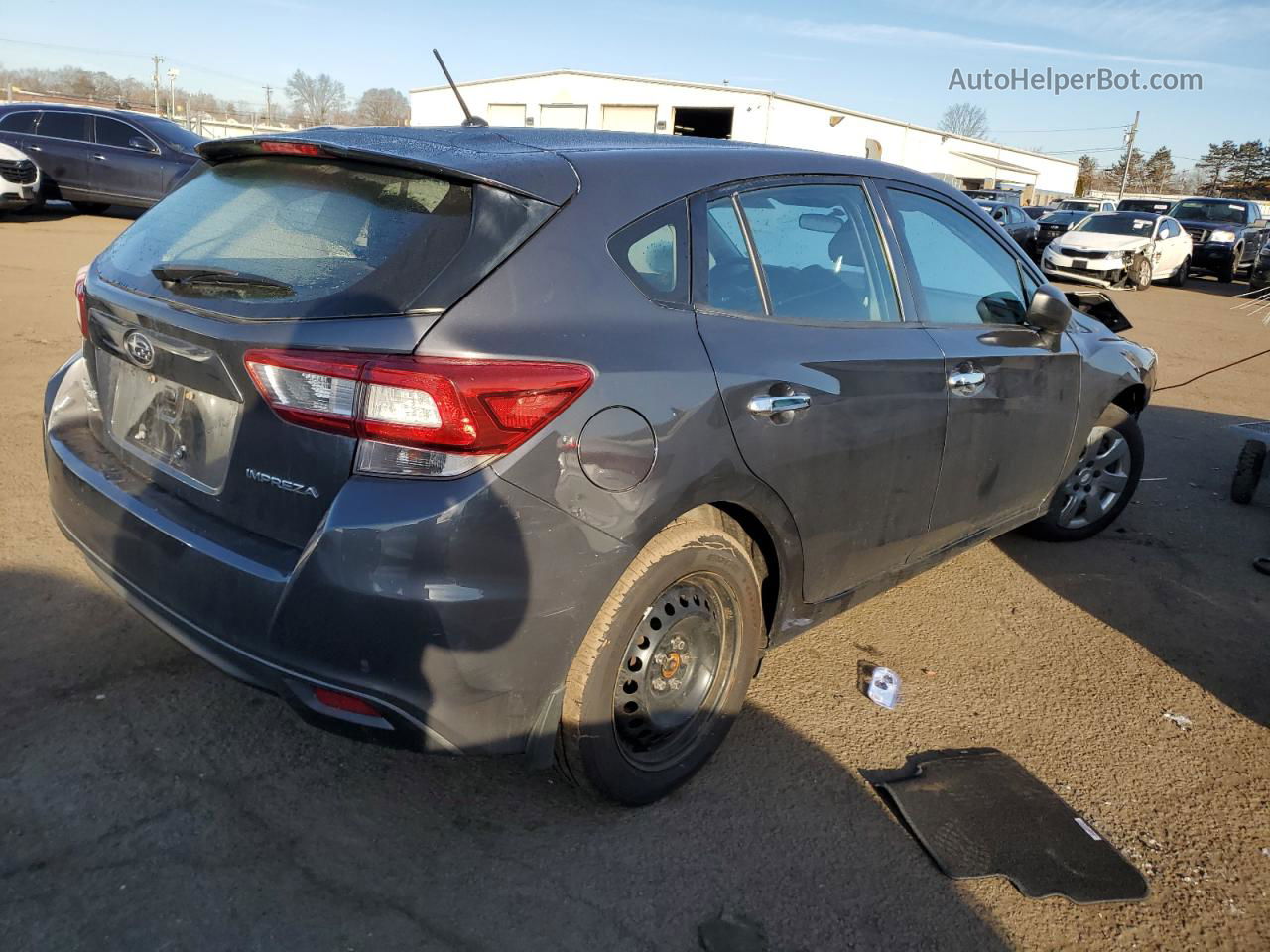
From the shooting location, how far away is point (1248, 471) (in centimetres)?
583

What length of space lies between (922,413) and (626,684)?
4.55ft

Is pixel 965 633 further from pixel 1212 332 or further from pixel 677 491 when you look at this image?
pixel 1212 332

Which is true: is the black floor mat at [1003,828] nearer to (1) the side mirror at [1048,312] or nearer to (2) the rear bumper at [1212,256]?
(1) the side mirror at [1048,312]

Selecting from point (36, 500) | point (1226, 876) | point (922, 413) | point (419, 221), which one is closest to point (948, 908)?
point (1226, 876)

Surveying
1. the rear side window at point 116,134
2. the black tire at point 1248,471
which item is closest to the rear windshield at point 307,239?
the black tire at point 1248,471

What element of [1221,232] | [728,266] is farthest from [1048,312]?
[1221,232]

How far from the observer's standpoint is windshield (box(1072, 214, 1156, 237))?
2080 centimetres

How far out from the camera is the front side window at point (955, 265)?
3.42 m

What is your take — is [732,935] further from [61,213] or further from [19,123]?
[61,213]

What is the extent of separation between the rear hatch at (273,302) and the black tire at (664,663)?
2.50 feet

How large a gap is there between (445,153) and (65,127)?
637 inches

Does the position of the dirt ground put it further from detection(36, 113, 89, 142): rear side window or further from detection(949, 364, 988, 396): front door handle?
detection(36, 113, 89, 142): rear side window

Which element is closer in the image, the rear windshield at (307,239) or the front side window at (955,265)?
the rear windshield at (307,239)

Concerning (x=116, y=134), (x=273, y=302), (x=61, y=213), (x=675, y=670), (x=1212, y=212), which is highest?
(x=1212, y=212)
